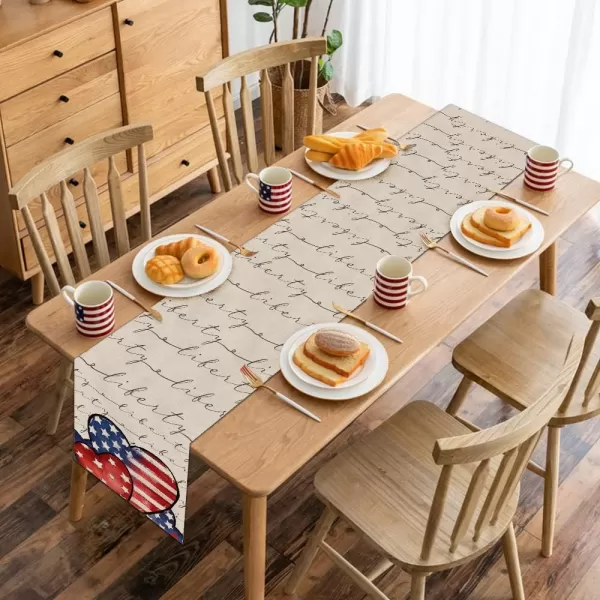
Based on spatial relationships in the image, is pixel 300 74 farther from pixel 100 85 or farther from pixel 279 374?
pixel 279 374

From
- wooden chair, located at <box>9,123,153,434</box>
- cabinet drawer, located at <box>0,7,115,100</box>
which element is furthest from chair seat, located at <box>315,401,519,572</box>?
cabinet drawer, located at <box>0,7,115,100</box>

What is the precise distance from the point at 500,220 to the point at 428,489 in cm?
63

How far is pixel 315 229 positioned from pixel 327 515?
0.66 m

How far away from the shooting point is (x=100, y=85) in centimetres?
292

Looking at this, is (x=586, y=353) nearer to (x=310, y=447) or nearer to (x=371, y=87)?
(x=310, y=447)

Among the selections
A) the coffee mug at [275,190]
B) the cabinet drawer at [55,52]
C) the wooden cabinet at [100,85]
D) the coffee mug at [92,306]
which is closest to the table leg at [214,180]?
the wooden cabinet at [100,85]

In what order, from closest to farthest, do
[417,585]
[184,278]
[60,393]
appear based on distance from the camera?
[417,585]
[184,278]
[60,393]

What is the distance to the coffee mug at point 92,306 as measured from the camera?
6.23 ft

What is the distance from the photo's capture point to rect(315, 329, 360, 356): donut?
1.85 m

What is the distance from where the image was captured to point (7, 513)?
2.44 metres

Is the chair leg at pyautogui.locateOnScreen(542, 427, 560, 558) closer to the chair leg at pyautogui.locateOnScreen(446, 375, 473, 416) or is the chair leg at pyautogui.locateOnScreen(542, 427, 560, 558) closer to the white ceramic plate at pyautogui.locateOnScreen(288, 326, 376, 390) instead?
the chair leg at pyautogui.locateOnScreen(446, 375, 473, 416)

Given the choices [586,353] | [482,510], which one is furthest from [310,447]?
[586,353]

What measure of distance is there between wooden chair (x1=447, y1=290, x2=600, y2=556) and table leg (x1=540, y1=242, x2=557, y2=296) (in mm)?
170

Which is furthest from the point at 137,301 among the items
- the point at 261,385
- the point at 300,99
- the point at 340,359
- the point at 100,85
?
the point at 300,99
